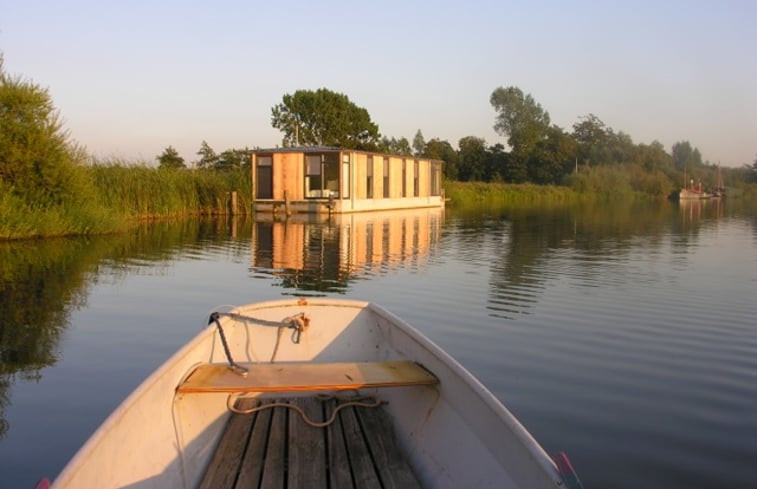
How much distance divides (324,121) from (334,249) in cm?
4831

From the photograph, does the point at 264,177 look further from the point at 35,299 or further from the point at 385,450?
the point at 385,450

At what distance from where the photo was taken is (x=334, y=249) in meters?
17.5

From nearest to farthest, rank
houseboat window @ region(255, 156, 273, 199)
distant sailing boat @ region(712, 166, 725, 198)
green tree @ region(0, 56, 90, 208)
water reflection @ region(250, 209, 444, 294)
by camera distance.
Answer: water reflection @ region(250, 209, 444, 294) < green tree @ region(0, 56, 90, 208) < houseboat window @ region(255, 156, 273, 199) < distant sailing boat @ region(712, 166, 725, 198)

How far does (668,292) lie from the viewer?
1085 centimetres

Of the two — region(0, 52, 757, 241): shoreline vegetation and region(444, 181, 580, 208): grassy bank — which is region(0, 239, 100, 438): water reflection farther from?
region(444, 181, 580, 208): grassy bank

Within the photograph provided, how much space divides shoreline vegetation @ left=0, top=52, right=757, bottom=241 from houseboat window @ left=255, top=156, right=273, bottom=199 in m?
0.83

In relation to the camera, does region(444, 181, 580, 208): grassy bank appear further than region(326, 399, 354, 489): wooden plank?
Yes

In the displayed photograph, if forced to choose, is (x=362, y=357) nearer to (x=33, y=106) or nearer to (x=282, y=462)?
(x=282, y=462)

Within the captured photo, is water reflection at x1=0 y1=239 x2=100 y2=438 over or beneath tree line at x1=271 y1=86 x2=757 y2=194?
beneath

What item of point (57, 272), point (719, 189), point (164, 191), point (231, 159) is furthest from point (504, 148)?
point (57, 272)

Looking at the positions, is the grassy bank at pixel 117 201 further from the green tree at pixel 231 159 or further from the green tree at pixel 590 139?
the green tree at pixel 590 139

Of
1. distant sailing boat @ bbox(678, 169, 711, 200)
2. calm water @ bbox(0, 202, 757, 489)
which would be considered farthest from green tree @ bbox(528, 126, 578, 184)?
calm water @ bbox(0, 202, 757, 489)

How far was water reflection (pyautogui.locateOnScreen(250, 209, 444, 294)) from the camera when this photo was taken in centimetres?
1297

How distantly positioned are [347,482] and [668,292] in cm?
874
